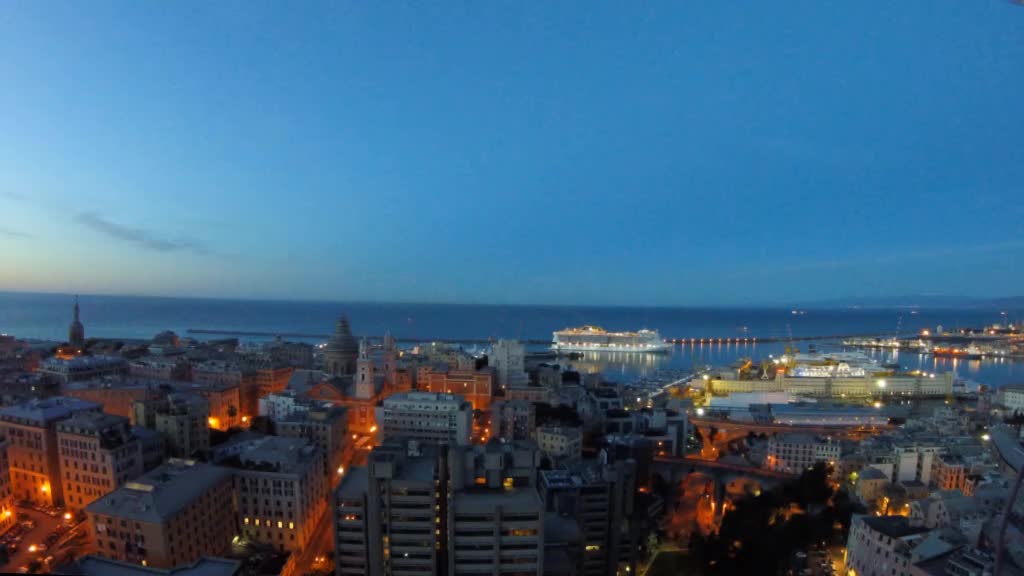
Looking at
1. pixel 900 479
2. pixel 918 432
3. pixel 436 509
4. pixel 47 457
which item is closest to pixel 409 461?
pixel 436 509

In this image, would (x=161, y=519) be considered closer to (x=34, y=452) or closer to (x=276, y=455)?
(x=276, y=455)

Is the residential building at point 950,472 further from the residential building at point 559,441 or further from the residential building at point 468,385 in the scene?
the residential building at point 468,385

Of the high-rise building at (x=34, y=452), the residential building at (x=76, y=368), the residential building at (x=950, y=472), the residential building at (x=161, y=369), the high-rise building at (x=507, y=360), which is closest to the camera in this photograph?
the high-rise building at (x=34, y=452)

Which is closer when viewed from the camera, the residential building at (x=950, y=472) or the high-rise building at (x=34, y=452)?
the high-rise building at (x=34, y=452)

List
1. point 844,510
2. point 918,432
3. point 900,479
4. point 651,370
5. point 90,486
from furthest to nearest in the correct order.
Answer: point 651,370 < point 918,432 < point 900,479 < point 844,510 < point 90,486

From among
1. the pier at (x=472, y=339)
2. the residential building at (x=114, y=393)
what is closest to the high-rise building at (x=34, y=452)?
the residential building at (x=114, y=393)

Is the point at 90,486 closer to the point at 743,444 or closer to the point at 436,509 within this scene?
the point at 436,509

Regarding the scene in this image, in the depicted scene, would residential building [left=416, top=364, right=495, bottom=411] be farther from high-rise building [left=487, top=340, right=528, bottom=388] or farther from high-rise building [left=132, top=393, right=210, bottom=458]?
high-rise building [left=132, top=393, right=210, bottom=458]
